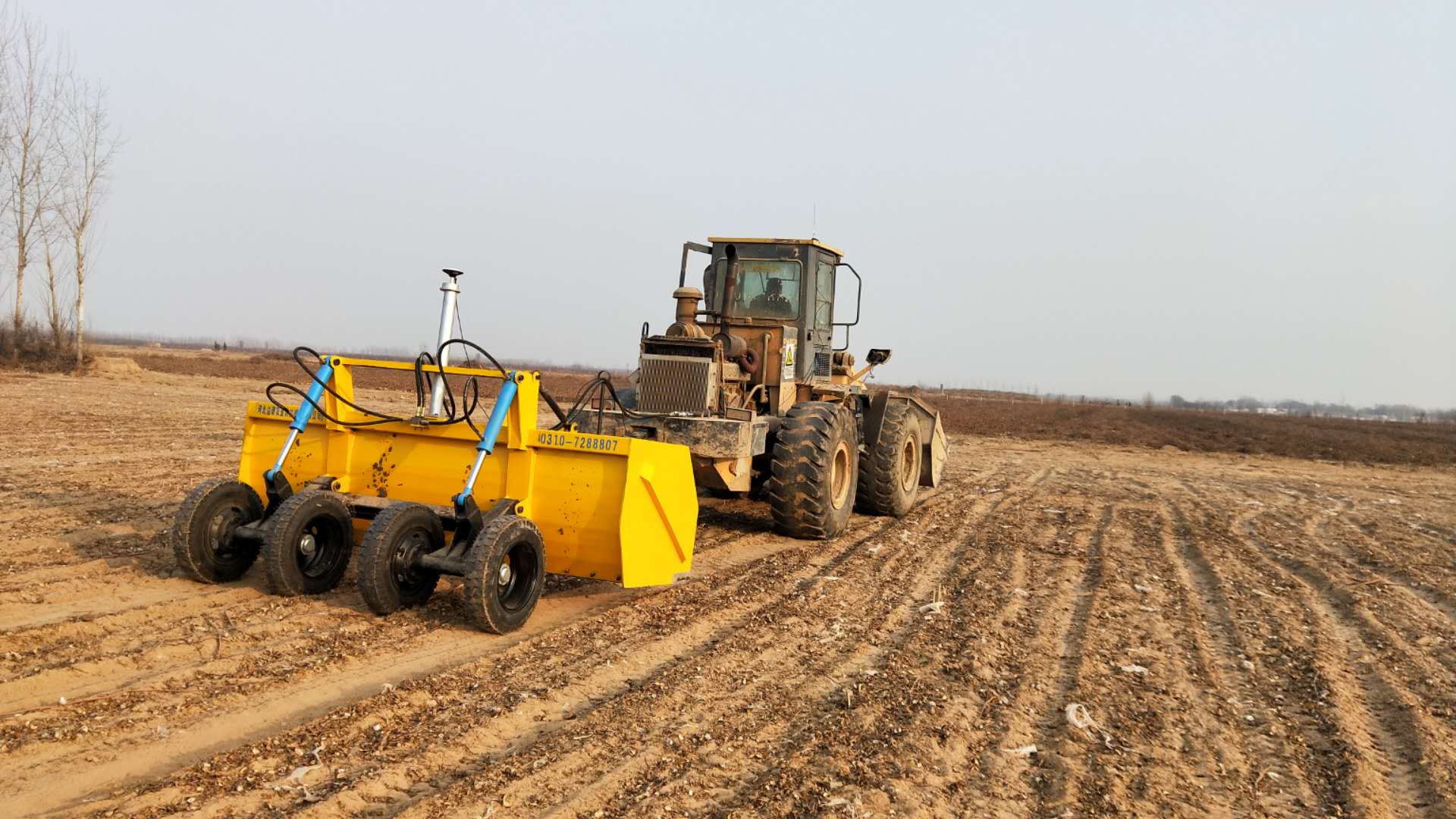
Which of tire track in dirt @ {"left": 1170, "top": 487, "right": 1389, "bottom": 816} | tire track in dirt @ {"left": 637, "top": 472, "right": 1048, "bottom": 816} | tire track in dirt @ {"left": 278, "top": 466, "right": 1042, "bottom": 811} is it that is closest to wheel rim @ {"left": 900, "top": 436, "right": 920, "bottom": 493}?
tire track in dirt @ {"left": 1170, "top": 487, "right": 1389, "bottom": 816}

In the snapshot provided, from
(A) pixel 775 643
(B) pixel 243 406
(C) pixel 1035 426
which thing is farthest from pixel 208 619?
(C) pixel 1035 426

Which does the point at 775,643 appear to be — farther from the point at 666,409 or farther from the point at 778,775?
the point at 666,409

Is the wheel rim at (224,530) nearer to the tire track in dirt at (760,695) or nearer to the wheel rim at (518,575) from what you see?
the wheel rim at (518,575)

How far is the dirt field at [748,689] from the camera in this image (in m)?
3.36

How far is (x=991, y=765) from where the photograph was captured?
148 inches

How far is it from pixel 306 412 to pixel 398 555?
4.17 feet

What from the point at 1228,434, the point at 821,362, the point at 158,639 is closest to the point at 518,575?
the point at 158,639

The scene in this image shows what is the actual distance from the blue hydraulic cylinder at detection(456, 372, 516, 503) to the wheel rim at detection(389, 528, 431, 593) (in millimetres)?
383

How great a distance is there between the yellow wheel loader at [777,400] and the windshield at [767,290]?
0.01 meters

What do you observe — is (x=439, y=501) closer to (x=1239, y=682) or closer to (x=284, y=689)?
(x=284, y=689)

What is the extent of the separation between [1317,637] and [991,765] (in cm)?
351

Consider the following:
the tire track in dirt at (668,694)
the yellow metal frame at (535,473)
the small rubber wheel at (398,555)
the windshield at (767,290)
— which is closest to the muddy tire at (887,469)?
the windshield at (767,290)

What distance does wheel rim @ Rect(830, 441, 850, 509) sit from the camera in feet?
28.4

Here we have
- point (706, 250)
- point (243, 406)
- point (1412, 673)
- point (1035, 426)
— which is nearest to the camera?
point (1412, 673)
